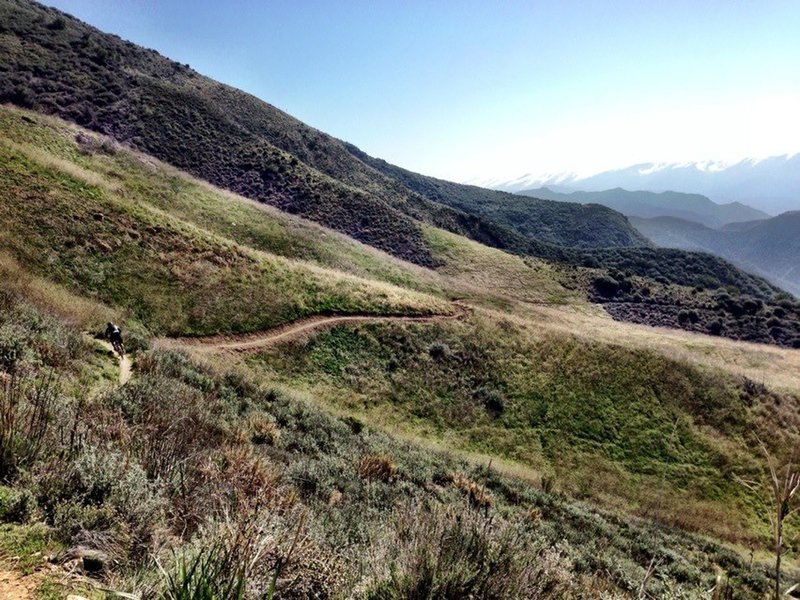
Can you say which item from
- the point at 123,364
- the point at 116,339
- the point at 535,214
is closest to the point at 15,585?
the point at 123,364

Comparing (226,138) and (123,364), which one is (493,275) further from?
(123,364)

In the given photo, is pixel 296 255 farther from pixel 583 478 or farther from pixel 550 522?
pixel 550 522

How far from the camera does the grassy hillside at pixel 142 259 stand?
2009cm

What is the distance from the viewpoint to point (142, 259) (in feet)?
74.5

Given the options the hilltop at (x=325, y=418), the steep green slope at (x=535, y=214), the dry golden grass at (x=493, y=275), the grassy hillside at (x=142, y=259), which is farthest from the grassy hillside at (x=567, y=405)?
the steep green slope at (x=535, y=214)

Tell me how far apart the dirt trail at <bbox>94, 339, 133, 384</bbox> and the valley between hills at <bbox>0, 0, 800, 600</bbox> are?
180 millimetres

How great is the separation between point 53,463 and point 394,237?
54.5 m

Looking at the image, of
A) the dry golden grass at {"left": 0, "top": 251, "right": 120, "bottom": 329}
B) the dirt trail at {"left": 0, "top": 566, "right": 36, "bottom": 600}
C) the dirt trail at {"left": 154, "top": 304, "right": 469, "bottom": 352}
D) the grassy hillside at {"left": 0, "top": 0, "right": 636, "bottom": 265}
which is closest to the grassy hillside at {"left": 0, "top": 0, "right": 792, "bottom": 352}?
the grassy hillside at {"left": 0, "top": 0, "right": 636, "bottom": 265}

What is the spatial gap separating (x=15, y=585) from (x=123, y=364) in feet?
34.1

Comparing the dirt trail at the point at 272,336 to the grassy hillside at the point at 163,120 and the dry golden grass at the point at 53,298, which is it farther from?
the grassy hillside at the point at 163,120

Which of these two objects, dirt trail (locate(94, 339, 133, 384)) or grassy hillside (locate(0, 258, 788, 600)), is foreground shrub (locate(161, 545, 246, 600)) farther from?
dirt trail (locate(94, 339, 133, 384))

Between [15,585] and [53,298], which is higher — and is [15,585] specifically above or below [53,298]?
above

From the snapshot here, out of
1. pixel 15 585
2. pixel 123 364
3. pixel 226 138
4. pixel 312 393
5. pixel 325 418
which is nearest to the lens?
pixel 15 585

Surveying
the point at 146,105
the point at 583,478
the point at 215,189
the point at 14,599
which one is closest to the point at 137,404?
the point at 14,599
